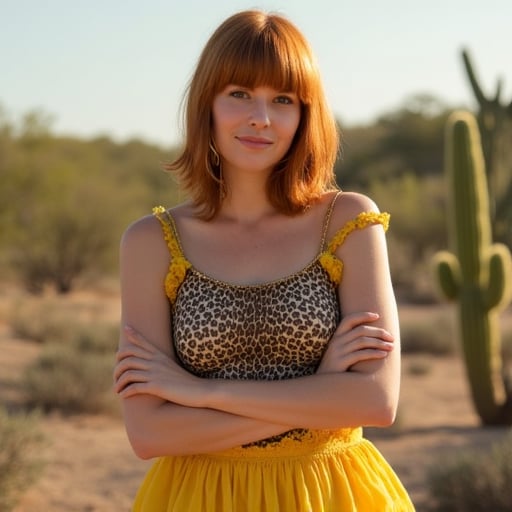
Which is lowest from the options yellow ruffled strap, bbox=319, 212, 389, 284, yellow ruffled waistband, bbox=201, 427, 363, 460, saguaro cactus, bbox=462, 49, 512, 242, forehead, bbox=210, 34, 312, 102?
yellow ruffled waistband, bbox=201, 427, 363, 460

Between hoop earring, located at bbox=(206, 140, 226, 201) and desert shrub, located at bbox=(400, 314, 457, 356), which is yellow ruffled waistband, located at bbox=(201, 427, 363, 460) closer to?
hoop earring, located at bbox=(206, 140, 226, 201)

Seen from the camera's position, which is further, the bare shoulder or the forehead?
the bare shoulder

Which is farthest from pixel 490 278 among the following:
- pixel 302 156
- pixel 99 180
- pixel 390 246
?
pixel 99 180

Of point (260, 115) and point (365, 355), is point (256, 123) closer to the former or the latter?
point (260, 115)

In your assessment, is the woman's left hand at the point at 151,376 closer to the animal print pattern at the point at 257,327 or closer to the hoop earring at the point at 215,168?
the animal print pattern at the point at 257,327

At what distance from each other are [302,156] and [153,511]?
1187 millimetres

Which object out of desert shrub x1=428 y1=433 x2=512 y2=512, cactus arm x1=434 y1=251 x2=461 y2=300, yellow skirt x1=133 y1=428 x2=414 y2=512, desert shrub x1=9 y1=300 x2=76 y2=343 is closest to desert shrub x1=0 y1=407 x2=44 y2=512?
desert shrub x1=428 y1=433 x2=512 y2=512

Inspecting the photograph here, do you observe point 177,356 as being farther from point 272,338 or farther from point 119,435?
point 119,435

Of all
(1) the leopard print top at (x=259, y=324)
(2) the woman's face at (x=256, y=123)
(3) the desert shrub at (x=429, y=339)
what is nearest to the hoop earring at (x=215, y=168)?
(2) the woman's face at (x=256, y=123)

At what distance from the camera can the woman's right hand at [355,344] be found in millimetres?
2975

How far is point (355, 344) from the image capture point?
9.75 ft

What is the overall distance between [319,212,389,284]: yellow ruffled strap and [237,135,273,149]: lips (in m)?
0.35

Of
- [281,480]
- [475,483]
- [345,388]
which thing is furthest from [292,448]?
[475,483]

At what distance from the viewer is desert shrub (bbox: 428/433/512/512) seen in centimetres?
773
